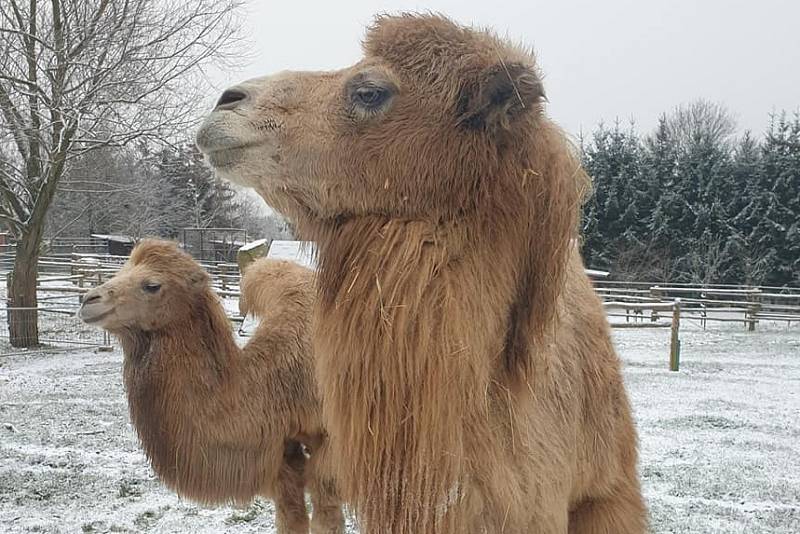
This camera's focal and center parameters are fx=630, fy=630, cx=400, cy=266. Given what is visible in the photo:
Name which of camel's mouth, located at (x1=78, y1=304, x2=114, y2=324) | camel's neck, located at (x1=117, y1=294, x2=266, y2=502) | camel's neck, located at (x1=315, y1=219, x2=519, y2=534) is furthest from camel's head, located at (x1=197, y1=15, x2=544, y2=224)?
camel's mouth, located at (x1=78, y1=304, x2=114, y2=324)

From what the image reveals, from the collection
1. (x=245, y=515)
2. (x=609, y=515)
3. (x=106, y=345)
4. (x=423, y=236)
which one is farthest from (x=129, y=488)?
(x=106, y=345)

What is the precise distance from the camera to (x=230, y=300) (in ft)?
58.3

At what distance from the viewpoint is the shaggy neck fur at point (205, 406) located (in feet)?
13.0

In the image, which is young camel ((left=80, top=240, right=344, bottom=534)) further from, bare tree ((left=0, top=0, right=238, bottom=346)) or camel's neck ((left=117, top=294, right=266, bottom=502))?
bare tree ((left=0, top=0, right=238, bottom=346))

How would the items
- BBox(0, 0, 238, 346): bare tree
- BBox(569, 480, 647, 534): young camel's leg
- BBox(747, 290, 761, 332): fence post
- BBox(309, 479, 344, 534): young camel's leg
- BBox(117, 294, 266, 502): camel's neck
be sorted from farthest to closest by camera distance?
BBox(747, 290, 761, 332): fence post < BBox(0, 0, 238, 346): bare tree < BBox(309, 479, 344, 534): young camel's leg < BBox(117, 294, 266, 502): camel's neck < BBox(569, 480, 647, 534): young camel's leg

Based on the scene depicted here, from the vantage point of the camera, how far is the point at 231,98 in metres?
1.86

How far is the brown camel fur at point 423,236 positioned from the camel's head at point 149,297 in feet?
8.88

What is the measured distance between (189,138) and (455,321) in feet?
41.9

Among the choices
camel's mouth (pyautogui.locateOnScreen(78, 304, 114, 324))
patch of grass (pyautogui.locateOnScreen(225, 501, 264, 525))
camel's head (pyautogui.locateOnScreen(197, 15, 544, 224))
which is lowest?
patch of grass (pyautogui.locateOnScreen(225, 501, 264, 525))

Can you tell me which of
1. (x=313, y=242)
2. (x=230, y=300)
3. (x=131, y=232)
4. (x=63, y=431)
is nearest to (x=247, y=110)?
(x=313, y=242)

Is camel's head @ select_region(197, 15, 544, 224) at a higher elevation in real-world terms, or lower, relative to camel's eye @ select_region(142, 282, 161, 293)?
higher

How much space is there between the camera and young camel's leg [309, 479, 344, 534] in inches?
180

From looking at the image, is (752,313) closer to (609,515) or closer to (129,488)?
(129,488)

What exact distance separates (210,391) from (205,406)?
0.10 m
